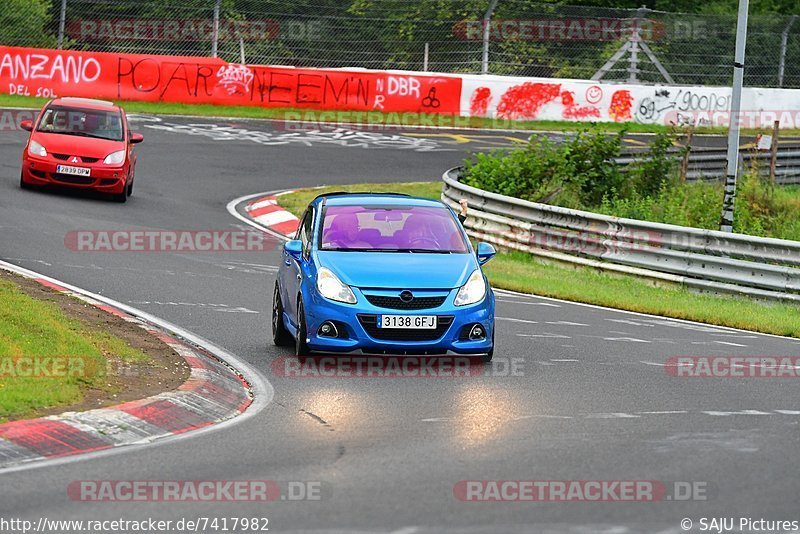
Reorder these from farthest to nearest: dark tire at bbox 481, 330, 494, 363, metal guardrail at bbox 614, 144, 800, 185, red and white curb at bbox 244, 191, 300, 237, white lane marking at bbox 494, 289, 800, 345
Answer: metal guardrail at bbox 614, 144, 800, 185 < red and white curb at bbox 244, 191, 300, 237 < white lane marking at bbox 494, 289, 800, 345 < dark tire at bbox 481, 330, 494, 363

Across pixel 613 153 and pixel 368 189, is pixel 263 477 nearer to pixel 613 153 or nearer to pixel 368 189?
pixel 613 153

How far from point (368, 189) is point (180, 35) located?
1128 cm

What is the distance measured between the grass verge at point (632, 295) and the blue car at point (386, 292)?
4.82m

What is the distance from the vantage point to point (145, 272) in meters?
17.7

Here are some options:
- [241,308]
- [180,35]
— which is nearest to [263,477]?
[241,308]

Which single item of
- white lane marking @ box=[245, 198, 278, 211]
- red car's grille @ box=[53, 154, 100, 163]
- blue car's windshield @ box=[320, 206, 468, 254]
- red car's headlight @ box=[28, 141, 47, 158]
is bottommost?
white lane marking @ box=[245, 198, 278, 211]

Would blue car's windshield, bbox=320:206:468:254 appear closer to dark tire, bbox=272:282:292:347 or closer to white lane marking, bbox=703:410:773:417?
dark tire, bbox=272:282:292:347

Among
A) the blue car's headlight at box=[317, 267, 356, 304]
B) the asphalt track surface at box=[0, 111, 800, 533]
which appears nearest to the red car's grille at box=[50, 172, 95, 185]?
the asphalt track surface at box=[0, 111, 800, 533]

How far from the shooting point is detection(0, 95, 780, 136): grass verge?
36.6m
